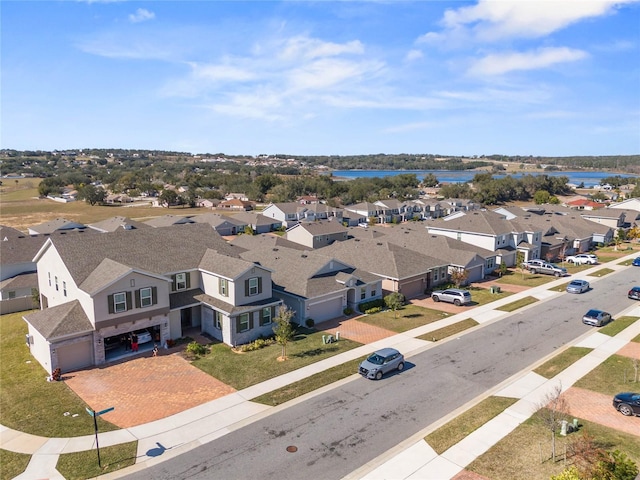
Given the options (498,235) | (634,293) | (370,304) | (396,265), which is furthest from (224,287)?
(634,293)

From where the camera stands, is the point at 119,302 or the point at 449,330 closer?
the point at 119,302

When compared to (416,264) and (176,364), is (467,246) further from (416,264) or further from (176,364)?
(176,364)

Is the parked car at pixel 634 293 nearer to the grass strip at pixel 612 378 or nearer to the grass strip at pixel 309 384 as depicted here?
the grass strip at pixel 612 378

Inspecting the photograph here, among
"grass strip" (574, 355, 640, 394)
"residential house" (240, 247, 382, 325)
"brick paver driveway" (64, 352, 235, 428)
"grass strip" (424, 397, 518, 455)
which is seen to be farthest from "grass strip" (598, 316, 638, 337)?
"brick paver driveway" (64, 352, 235, 428)

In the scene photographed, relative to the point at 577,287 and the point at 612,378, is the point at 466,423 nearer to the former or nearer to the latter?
the point at 612,378

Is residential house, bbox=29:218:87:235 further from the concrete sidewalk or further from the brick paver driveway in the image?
the concrete sidewalk

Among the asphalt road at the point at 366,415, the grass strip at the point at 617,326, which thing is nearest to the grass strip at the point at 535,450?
the asphalt road at the point at 366,415

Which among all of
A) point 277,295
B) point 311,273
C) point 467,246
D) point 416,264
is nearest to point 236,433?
point 277,295
